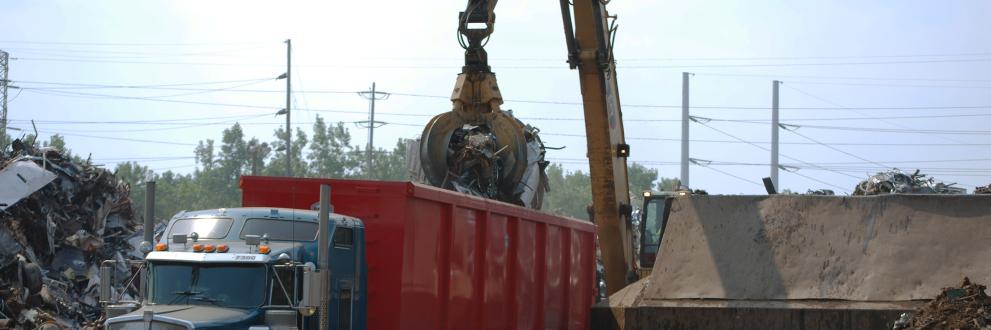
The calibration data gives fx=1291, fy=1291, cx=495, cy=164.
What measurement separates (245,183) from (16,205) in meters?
11.2

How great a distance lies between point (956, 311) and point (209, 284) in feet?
20.0

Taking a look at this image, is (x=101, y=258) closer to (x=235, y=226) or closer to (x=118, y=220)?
(x=118, y=220)

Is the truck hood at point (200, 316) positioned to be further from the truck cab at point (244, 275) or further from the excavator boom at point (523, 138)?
the excavator boom at point (523, 138)

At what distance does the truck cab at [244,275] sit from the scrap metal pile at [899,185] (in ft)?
45.7

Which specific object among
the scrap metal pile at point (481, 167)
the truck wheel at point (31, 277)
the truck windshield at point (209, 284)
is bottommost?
the truck wheel at point (31, 277)

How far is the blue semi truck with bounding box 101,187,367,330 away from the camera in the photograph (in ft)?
30.6

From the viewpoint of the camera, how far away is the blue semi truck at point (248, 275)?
367 inches

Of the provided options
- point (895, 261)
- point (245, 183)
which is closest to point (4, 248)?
point (245, 183)

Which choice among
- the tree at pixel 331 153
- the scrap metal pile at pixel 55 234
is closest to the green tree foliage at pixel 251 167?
the tree at pixel 331 153

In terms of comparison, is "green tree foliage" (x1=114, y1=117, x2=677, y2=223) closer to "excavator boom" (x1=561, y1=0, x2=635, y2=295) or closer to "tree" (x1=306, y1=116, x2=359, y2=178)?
"tree" (x1=306, y1=116, x2=359, y2=178)

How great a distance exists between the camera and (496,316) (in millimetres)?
13219

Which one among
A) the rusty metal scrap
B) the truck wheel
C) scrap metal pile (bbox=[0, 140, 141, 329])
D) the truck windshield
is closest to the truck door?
the truck windshield

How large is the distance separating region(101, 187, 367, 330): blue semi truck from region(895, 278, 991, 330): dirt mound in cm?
476

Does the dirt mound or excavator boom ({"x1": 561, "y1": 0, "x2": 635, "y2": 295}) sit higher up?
excavator boom ({"x1": 561, "y1": 0, "x2": 635, "y2": 295})
